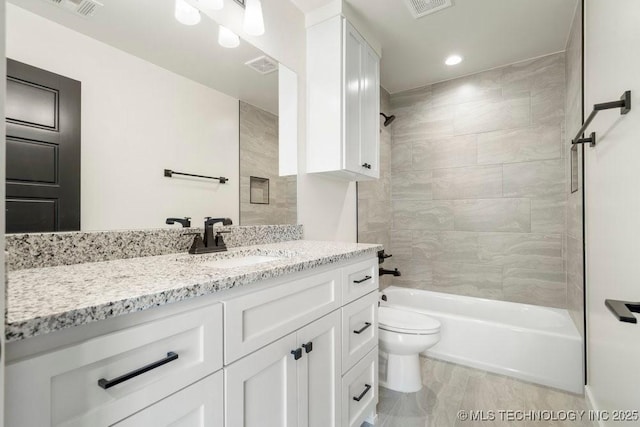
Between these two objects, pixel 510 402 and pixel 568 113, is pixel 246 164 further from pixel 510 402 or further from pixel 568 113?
pixel 568 113

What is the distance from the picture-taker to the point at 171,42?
123 centimetres

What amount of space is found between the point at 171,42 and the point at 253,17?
463 mm

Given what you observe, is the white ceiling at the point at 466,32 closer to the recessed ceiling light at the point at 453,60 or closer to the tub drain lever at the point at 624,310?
the recessed ceiling light at the point at 453,60

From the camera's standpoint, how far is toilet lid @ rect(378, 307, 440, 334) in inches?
71.8

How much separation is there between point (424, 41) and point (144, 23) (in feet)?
6.49

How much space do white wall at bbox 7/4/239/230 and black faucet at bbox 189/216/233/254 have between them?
56 millimetres

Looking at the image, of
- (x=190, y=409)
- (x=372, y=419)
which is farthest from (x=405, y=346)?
(x=190, y=409)

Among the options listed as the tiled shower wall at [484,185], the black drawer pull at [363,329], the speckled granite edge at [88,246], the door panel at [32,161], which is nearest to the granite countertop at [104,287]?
the speckled granite edge at [88,246]

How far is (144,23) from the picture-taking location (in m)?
1.13

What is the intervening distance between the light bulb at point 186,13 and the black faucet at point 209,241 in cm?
88

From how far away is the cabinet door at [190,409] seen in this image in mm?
593

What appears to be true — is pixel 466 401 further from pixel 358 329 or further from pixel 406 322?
pixel 358 329

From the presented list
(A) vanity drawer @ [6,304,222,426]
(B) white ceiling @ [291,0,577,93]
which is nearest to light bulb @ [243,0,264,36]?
(B) white ceiling @ [291,0,577,93]

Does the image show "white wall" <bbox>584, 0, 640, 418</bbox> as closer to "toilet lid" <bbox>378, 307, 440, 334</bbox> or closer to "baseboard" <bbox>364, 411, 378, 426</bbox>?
"toilet lid" <bbox>378, 307, 440, 334</bbox>
